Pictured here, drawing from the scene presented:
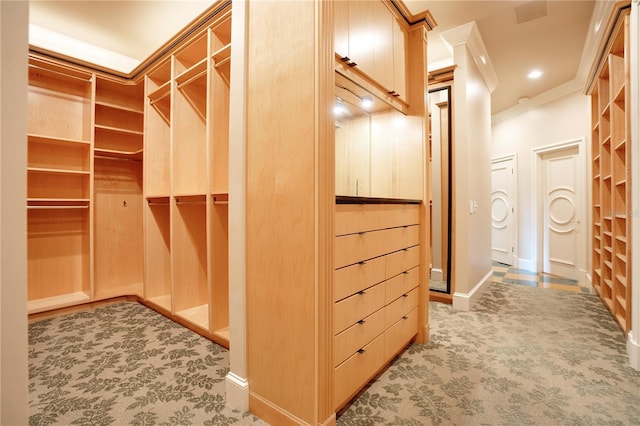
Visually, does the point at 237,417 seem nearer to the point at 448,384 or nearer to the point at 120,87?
the point at 448,384

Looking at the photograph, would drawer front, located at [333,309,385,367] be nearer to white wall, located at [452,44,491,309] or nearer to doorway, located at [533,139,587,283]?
white wall, located at [452,44,491,309]

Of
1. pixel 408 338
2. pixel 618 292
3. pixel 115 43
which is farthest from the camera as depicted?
pixel 115 43

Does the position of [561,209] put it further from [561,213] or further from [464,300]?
[464,300]

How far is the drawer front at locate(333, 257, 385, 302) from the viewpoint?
1.40 m

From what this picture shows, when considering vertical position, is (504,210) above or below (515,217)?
above

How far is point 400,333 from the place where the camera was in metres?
1.98

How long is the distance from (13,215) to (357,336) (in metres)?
1.44

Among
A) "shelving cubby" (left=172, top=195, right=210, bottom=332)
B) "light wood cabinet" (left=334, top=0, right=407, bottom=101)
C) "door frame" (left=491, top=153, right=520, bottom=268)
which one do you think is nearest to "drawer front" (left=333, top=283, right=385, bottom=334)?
"light wood cabinet" (left=334, top=0, right=407, bottom=101)

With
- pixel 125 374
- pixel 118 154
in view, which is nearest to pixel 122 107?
pixel 118 154

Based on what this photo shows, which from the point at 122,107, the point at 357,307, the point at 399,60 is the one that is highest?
the point at 122,107

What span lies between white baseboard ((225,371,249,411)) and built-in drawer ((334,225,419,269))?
0.82 metres

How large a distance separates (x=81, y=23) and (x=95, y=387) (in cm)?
344

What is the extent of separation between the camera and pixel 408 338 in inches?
82.6

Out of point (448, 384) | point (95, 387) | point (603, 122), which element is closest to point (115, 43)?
point (95, 387)
